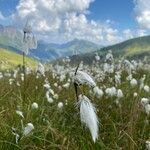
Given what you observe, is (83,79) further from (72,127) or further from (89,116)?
(72,127)

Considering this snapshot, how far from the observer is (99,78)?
12648 mm

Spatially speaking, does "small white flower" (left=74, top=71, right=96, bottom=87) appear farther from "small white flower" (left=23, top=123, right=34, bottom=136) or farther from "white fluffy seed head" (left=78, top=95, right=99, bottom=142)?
"small white flower" (left=23, top=123, right=34, bottom=136)

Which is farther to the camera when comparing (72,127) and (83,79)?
(72,127)

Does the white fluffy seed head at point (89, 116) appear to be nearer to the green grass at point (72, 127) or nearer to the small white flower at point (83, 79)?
the small white flower at point (83, 79)

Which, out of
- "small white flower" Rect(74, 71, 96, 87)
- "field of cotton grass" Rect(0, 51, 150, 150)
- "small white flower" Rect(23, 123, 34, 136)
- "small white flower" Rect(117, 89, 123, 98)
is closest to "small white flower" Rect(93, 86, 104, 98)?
"field of cotton grass" Rect(0, 51, 150, 150)

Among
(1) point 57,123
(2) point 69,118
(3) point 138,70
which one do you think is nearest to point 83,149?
(1) point 57,123

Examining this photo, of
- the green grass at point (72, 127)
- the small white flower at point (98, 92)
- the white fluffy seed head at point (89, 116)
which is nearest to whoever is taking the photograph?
the white fluffy seed head at point (89, 116)

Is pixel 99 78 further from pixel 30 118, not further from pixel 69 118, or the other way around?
pixel 30 118

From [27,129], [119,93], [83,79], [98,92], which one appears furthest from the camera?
[98,92]

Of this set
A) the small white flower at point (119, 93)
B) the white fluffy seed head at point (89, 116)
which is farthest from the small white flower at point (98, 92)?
the white fluffy seed head at point (89, 116)

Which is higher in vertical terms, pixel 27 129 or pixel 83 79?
pixel 83 79

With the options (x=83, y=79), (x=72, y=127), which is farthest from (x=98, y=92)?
(x=83, y=79)

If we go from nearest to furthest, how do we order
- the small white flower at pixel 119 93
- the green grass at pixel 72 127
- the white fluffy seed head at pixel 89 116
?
the white fluffy seed head at pixel 89 116 < the green grass at pixel 72 127 < the small white flower at pixel 119 93

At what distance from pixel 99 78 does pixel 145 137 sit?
710cm
